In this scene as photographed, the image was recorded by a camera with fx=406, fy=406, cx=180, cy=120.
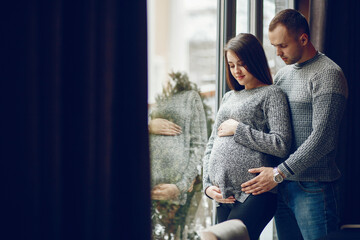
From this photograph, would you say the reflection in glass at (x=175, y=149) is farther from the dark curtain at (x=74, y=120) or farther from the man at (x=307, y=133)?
the dark curtain at (x=74, y=120)

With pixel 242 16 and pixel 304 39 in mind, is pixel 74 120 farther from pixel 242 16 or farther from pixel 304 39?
pixel 242 16

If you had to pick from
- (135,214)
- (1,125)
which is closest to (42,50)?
(1,125)

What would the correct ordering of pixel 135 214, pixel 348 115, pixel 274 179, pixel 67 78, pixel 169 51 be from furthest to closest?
pixel 348 115 < pixel 169 51 < pixel 274 179 < pixel 135 214 < pixel 67 78

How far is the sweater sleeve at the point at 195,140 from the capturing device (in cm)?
193

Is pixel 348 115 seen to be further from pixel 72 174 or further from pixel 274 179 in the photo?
pixel 72 174

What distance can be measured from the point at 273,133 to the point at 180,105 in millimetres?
487

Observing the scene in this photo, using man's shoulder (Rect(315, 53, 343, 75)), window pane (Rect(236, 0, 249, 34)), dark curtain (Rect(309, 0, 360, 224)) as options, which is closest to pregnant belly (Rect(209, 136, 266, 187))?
man's shoulder (Rect(315, 53, 343, 75))

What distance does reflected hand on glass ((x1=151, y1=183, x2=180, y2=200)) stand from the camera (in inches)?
67.4

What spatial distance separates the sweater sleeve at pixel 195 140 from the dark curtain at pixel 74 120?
73 cm

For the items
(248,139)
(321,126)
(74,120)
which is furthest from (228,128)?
(74,120)

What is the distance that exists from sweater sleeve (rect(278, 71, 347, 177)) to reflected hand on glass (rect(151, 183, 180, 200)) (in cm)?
49

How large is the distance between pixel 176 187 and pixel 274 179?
1.52ft

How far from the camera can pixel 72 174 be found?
1.06 meters

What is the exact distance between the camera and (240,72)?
1.68 metres
